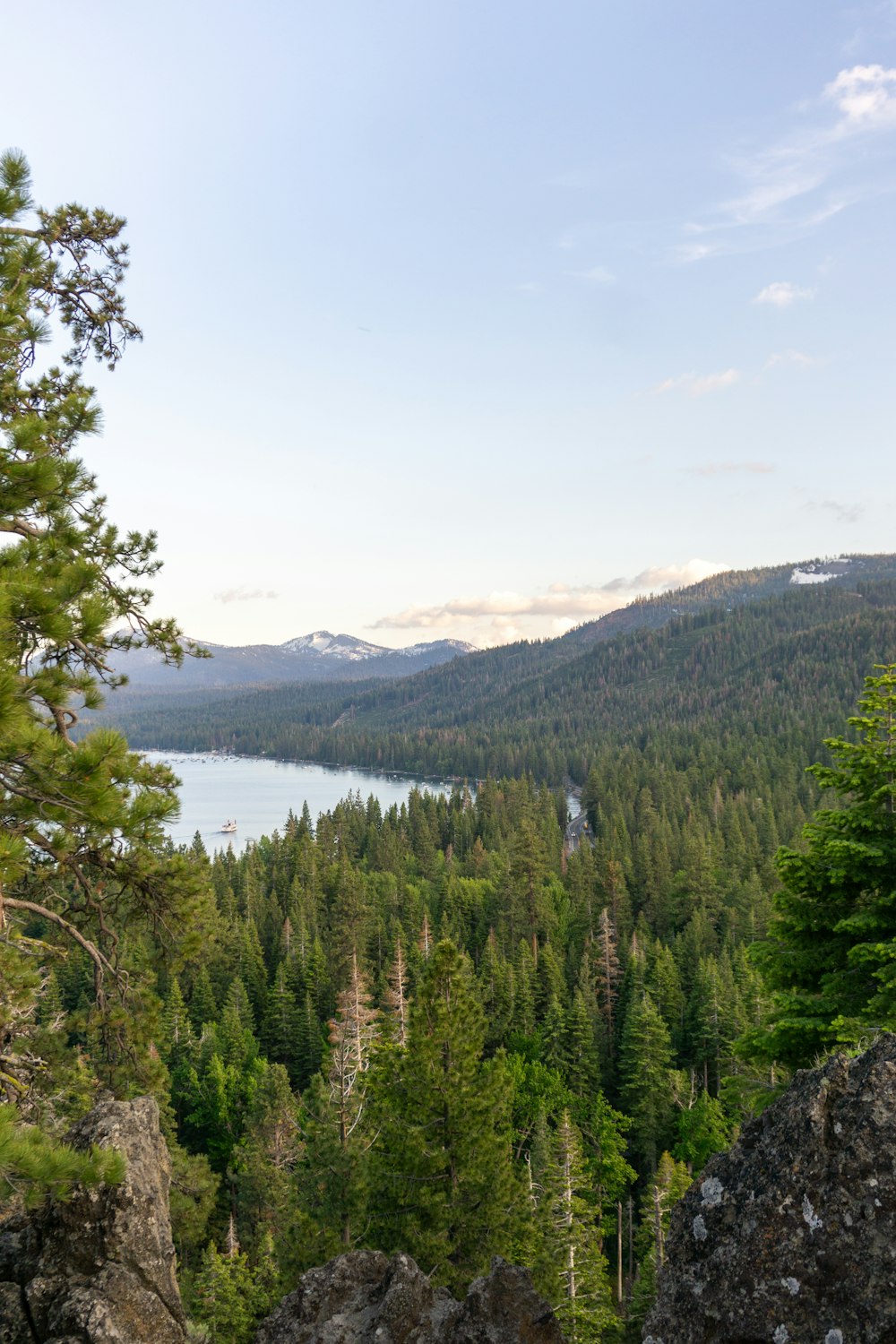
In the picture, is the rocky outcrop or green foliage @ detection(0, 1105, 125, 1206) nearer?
green foliage @ detection(0, 1105, 125, 1206)

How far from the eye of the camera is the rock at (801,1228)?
4391mm

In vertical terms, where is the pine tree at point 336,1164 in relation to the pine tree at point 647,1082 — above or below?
above

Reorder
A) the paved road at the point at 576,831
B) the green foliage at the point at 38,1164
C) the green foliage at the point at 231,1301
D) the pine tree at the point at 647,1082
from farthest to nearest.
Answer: the paved road at the point at 576,831 → the pine tree at the point at 647,1082 → the green foliage at the point at 231,1301 → the green foliage at the point at 38,1164

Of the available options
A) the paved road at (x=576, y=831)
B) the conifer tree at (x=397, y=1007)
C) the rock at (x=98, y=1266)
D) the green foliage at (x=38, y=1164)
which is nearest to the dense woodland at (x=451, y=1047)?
the conifer tree at (x=397, y=1007)

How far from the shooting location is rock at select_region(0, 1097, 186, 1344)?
5.86 meters

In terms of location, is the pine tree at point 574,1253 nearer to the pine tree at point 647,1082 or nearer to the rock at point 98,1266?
the pine tree at point 647,1082

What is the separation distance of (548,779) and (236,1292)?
150 metres

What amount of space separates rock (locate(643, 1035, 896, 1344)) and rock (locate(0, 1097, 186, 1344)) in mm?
4051

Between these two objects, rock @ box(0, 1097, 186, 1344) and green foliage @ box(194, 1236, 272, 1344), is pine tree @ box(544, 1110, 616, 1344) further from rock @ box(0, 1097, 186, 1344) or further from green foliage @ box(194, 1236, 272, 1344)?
rock @ box(0, 1097, 186, 1344)

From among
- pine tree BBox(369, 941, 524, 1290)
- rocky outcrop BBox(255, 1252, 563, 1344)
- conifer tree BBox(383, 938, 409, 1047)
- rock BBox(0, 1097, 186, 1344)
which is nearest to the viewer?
rock BBox(0, 1097, 186, 1344)

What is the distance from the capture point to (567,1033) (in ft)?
140

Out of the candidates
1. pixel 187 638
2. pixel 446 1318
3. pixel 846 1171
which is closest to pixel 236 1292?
pixel 446 1318

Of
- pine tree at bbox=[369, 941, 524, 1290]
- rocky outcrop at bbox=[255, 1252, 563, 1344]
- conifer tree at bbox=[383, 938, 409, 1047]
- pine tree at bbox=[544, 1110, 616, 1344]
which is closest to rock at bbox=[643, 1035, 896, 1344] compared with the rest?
rocky outcrop at bbox=[255, 1252, 563, 1344]

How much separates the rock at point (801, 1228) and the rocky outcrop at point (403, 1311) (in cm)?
160
